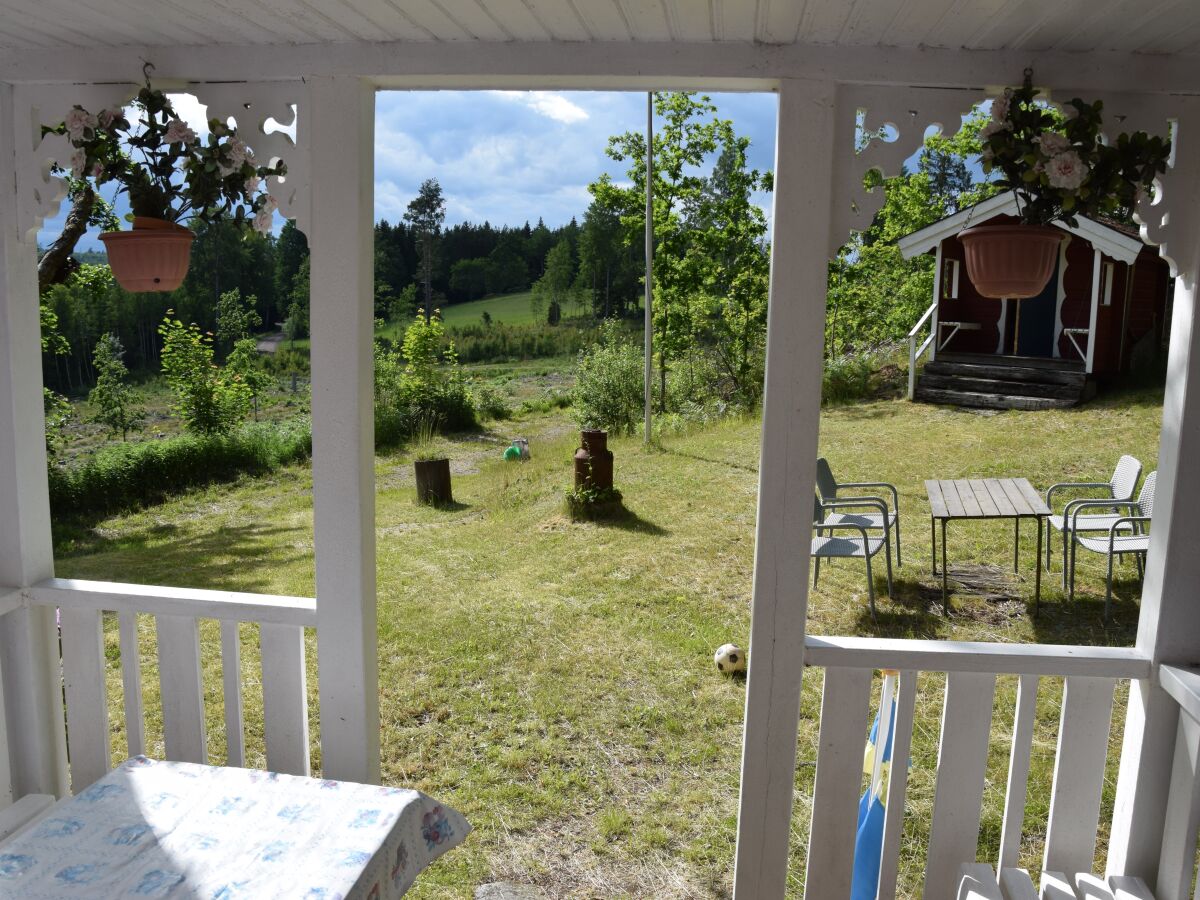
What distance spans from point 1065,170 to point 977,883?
1.40m

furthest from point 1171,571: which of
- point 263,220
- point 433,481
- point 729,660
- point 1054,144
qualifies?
point 433,481

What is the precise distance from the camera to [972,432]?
7406 mm

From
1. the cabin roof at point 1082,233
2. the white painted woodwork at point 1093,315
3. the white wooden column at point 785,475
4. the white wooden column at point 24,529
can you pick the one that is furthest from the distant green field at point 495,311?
the white wooden column at point 785,475

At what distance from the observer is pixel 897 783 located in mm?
1901

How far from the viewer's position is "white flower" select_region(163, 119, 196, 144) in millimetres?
1805

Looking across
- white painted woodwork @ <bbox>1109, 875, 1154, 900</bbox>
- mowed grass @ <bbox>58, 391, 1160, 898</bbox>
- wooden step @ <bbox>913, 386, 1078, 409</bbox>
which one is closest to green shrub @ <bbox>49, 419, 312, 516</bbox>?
mowed grass @ <bbox>58, 391, 1160, 898</bbox>

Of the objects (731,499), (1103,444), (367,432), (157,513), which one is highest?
(367,432)

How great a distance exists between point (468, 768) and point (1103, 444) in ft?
18.3

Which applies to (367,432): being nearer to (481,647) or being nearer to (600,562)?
(481,647)

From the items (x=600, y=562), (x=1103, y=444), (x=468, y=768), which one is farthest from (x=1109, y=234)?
(x=468, y=768)

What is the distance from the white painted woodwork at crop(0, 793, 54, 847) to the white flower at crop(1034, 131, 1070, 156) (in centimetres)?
246

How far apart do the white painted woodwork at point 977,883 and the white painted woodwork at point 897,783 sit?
13cm

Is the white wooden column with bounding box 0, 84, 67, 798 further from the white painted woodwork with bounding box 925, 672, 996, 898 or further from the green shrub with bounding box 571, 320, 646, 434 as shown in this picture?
the green shrub with bounding box 571, 320, 646, 434

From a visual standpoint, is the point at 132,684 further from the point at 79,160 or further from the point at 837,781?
the point at 837,781
